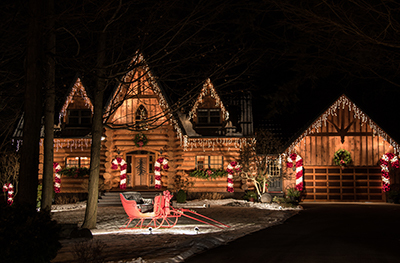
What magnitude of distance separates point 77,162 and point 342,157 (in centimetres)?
1622

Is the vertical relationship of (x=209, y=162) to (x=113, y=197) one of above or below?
above

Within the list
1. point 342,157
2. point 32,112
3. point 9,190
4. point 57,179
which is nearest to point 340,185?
point 342,157

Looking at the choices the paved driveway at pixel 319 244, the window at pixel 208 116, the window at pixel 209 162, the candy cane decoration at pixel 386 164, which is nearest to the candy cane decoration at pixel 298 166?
the window at pixel 209 162

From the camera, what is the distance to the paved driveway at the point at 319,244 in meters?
8.57

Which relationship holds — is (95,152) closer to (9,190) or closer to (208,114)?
→ (9,190)

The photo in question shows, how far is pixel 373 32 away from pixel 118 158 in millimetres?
17065

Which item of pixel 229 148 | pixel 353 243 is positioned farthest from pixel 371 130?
pixel 353 243

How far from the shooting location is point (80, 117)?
89.1ft

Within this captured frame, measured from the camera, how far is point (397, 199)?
2500cm

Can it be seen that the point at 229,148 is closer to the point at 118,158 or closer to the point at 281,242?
the point at 118,158

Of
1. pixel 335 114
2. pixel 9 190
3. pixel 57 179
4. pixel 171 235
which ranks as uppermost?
pixel 335 114

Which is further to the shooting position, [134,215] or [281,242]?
[134,215]

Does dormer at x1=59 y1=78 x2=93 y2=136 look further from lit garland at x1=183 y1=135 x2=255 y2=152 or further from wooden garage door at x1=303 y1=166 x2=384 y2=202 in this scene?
Result: wooden garage door at x1=303 y1=166 x2=384 y2=202

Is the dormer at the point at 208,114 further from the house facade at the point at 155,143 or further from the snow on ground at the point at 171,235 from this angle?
the snow on ground at the point at 171,235
